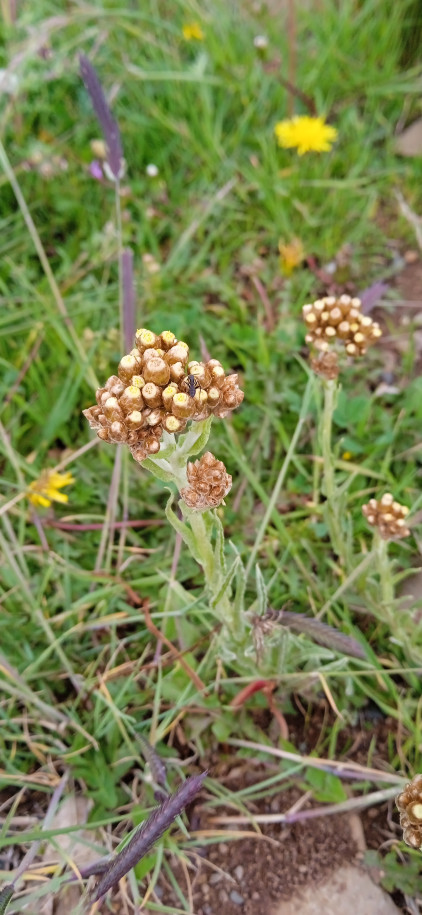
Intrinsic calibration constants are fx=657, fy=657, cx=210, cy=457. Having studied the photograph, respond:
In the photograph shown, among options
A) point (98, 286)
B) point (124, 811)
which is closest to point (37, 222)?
point (98, 286)

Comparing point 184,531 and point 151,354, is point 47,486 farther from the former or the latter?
point 151,354

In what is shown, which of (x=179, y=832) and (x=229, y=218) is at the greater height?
(x=229, y=218)

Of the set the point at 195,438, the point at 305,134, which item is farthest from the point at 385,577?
the point at 305,134

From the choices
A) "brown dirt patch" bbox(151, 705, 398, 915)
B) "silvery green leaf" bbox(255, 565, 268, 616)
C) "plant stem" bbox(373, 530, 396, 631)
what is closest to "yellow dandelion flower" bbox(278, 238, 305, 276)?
"plant stem" bbox(373, 530, 396, 631)

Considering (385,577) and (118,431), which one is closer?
(118,431)

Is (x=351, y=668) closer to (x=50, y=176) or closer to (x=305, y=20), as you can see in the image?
(x=50, y=176)

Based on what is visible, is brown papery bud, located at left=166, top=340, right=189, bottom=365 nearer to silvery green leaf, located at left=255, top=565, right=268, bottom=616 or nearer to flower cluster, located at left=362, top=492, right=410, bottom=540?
silvery green leaf, located at left=255, top=565, right=268, bottom=616
